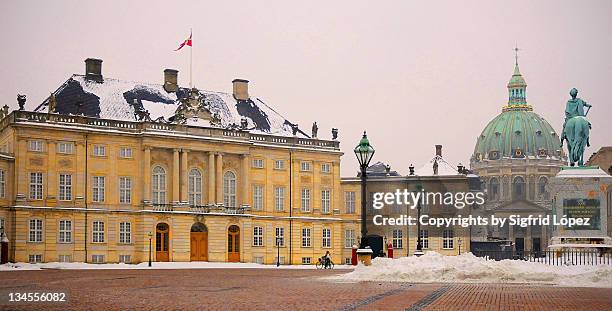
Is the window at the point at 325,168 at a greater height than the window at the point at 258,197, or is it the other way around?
the window at the point at 325,168

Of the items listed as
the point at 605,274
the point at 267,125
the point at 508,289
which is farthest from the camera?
the point at 267,125

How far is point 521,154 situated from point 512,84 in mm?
22977

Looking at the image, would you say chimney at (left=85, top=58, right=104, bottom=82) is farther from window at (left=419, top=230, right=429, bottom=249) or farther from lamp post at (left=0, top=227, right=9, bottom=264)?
window at (left=419, top=230, right=429, bottom=249)

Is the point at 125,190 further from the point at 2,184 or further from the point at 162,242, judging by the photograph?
the point at 2,184

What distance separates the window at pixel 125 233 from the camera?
69.2m

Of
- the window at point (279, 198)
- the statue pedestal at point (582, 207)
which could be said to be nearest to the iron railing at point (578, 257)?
the statue pedestal at point (582, 207)

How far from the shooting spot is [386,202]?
91062 mm

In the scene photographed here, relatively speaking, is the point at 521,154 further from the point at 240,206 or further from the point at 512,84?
the point at 240,206

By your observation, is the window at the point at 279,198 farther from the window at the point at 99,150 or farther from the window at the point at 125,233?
the window at the point at 99,150

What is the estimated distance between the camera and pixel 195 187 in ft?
240

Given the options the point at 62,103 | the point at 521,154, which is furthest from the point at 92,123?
the point at 521,154

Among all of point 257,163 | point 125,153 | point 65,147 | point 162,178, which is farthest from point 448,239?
point 65,147

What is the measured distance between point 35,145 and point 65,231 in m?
6.23

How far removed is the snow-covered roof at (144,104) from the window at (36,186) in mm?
4952
